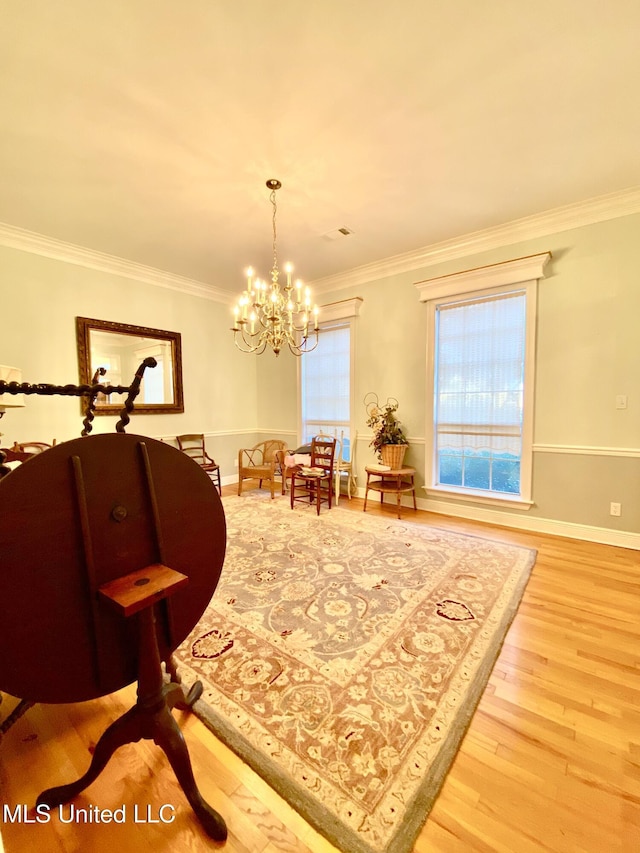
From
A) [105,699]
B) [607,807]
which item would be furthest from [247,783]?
[607,807]

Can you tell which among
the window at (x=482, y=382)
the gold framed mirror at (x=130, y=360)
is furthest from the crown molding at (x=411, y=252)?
the gold framed mirror at (x=130, y=360)

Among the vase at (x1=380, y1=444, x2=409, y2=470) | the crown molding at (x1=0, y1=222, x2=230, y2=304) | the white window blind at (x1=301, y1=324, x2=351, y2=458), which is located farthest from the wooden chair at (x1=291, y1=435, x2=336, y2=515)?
the crown molding at (x1=0, y1=222, x2=230, y2=304)

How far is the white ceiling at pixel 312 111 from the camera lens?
1.57 meters

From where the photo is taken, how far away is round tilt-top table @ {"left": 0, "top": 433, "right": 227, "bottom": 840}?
2.75ft

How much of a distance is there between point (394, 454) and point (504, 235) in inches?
99.8

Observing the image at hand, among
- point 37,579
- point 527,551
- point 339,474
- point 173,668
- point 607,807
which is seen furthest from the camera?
point 339,474

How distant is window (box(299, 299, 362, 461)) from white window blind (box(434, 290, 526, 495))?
122 cm

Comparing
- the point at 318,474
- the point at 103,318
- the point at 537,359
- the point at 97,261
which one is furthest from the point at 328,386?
the point at 97,261

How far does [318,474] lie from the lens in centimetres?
399

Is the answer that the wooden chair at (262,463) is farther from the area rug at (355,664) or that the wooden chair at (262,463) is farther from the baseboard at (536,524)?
the baseboard at (536,524)

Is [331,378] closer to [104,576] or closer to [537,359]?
[537,359]

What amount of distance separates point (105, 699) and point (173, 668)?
41 centimetres

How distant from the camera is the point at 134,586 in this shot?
927 millimetres

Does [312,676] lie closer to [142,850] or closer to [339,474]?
[142,850]
